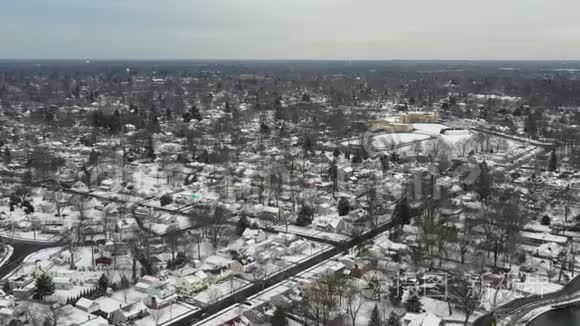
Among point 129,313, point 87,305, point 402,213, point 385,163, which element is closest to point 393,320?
point 129,313

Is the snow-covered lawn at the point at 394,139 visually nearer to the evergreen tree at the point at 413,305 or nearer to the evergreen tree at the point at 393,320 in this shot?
the evergreen tree at the point at 413,305

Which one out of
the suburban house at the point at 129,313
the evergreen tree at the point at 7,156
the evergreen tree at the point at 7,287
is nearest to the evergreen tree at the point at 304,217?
the suburban house at the point at 129,313

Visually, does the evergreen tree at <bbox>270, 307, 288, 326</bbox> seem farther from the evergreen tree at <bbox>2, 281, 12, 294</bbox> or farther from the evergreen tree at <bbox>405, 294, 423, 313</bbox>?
the evergreen tree at <bbox>2, 281, 12, 294</bbox>

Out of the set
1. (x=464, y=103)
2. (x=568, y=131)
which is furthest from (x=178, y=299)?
(x=464, y=103)

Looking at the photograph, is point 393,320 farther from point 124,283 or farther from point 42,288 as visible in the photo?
point 42,288

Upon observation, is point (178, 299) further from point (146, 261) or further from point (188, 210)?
point (188, 210)
